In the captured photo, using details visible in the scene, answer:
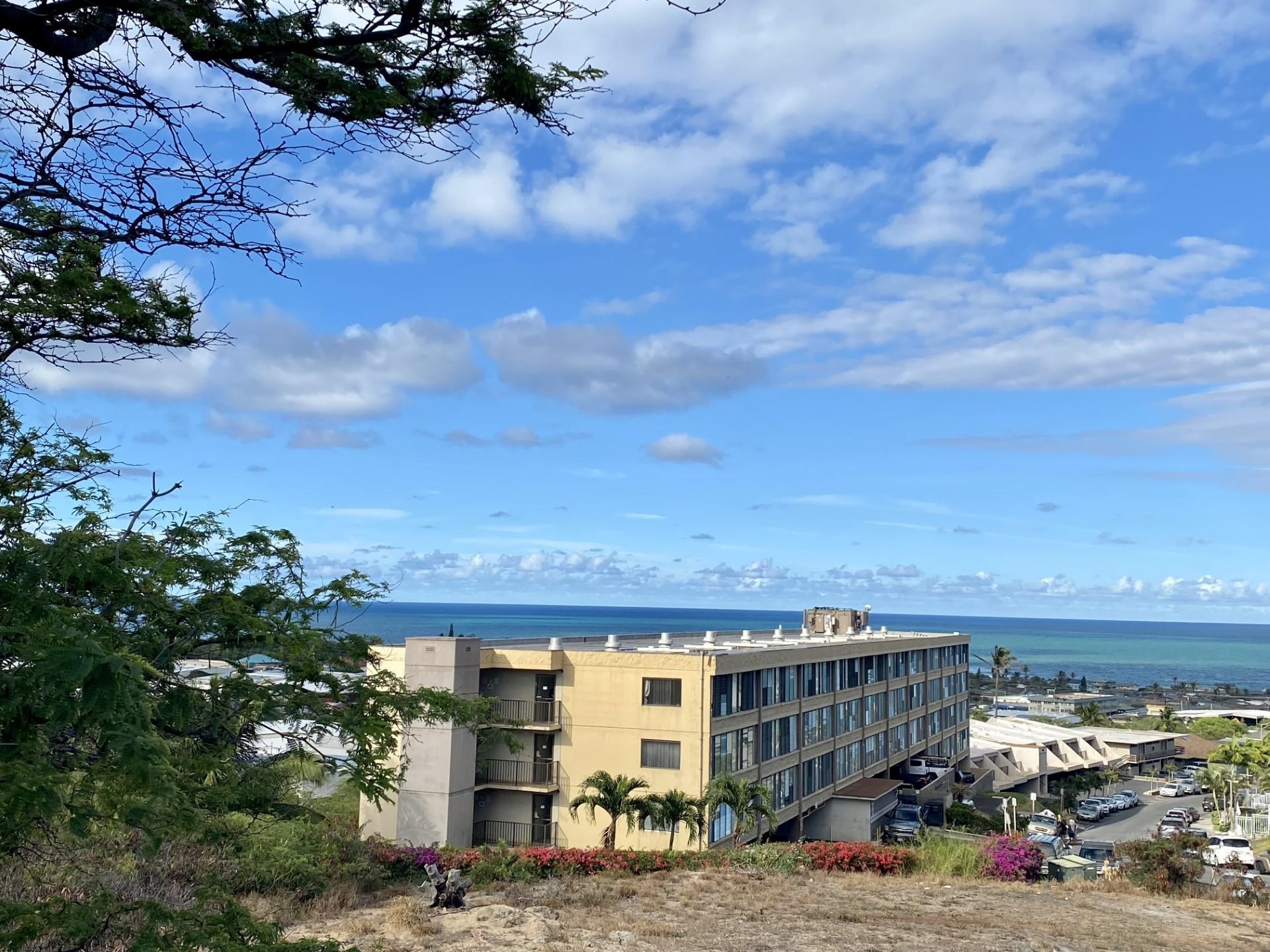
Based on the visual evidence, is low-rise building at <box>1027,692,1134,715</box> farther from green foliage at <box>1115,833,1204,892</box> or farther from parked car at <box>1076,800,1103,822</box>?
green foliage at <box>1115,833,1204,892</box>

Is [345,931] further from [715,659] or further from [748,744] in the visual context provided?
[748,744]

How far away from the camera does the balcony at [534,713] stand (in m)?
37.8

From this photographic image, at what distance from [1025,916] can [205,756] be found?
19.3 meters

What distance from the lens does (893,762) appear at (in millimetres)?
60312

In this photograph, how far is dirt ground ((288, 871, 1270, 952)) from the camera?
1833 cm

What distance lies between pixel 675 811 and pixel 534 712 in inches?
306

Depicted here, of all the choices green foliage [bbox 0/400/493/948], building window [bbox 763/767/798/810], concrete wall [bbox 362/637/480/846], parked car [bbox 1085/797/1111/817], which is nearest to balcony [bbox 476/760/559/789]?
concrete wall [bbox 362/637/480/846]

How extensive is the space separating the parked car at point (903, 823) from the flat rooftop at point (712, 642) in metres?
9.12

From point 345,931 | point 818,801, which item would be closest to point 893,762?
point 818,801

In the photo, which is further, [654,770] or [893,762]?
[893,762]

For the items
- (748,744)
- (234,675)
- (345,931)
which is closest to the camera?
(234,675)

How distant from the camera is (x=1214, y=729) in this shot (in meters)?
108

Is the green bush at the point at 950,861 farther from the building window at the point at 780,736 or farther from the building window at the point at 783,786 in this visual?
the building window at the point at 783,786

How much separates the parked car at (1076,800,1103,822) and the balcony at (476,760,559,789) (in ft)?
160
